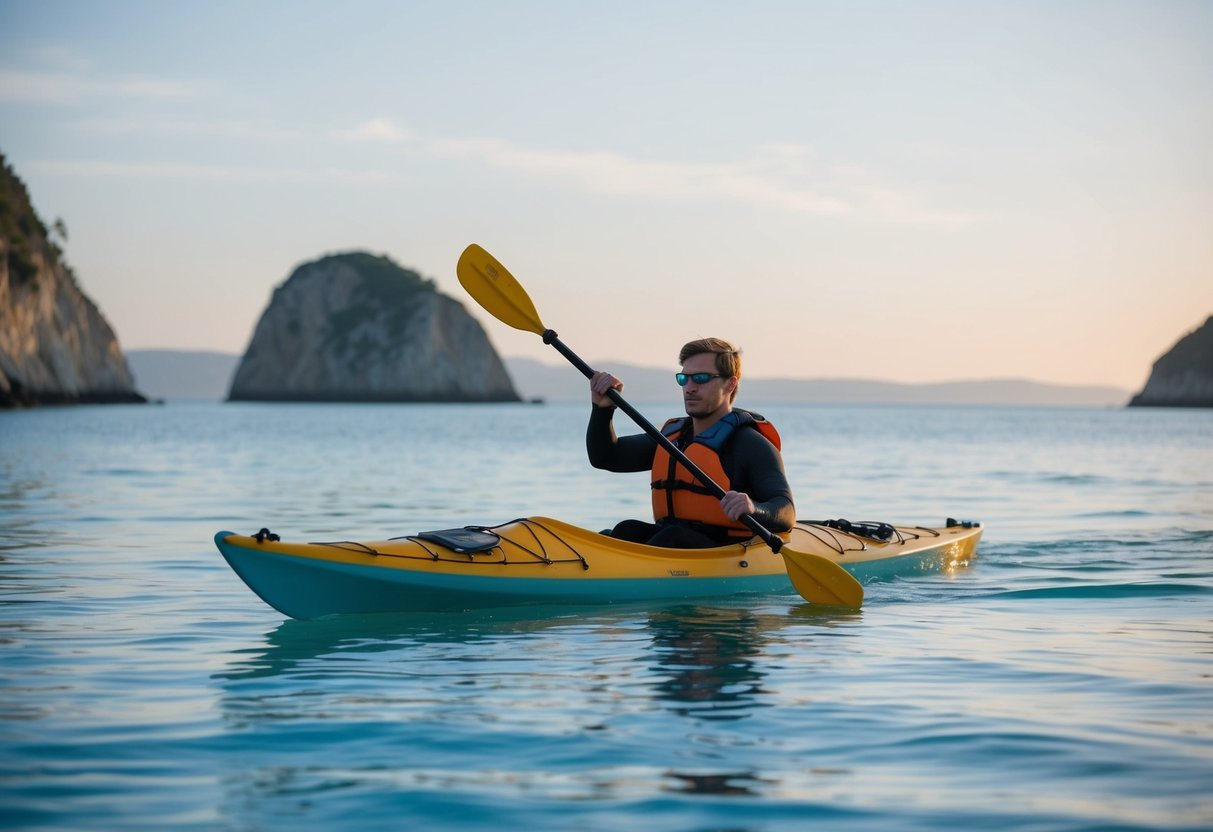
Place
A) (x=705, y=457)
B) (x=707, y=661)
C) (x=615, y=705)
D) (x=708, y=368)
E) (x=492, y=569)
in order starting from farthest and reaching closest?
(x=705, y=457)
(x=708, y=368)
(x=492, y=569)
(x=707, y=661)
(x=615, y=705)

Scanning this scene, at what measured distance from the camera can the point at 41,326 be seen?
58656 millimetres

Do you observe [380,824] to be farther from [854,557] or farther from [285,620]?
[854,557]

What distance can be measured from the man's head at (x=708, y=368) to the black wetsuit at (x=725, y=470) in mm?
261

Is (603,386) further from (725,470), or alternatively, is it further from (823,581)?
(823,581)

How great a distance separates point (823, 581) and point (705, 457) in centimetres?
104

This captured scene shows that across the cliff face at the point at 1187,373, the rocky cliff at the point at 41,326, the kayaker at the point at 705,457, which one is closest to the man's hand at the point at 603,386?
the kayaker at the point at 705,457

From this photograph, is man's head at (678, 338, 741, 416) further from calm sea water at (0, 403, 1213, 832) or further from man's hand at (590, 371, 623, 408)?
calm sea water at (0, 403, 1213, 832)

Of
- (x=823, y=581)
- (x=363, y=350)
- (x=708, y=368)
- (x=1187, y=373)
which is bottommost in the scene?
(x=823, y=581)

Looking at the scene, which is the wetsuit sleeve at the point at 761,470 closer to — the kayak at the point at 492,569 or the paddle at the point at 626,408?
the paddle at the point at 626,408

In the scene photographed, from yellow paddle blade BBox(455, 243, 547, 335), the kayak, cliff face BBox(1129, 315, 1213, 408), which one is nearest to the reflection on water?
the kayak

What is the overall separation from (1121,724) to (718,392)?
291cm

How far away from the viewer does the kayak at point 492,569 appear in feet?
19.6

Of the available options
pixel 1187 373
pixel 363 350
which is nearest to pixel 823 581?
pixel 363 350

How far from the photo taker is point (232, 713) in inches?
176
